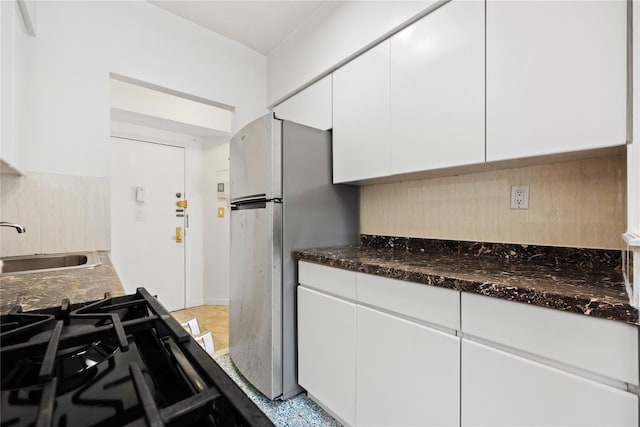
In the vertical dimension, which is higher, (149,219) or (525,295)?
(149,219)

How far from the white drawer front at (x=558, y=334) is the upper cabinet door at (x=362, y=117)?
93cm

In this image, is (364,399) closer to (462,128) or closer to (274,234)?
(274,234)

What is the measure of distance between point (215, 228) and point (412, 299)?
9.56ft

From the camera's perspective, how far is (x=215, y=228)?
11.6 feet

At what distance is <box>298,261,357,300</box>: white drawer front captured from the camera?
1.37 metres

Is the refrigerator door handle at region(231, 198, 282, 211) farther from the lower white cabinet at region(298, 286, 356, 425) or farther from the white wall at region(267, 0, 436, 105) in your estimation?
the white wall at region(267, 0, 436, 105)

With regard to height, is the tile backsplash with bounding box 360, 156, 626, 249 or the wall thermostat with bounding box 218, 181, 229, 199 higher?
the wall thermostat with bounding box 218, 181, 229, 199

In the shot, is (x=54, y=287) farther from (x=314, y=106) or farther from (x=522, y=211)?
(x=522, y=211)

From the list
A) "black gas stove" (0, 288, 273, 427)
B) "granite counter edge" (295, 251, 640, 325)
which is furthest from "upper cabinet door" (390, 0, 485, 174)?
"black gas stove" (0, 288, 273, 427)

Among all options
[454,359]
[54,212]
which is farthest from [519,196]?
[54,212]

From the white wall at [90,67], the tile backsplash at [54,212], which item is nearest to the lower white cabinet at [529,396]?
the tile backsplash at [54,212]

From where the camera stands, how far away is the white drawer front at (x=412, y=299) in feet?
3.34

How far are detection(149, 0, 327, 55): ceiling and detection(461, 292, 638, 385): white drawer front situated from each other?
2.22 metres

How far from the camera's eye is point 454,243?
1.64m
